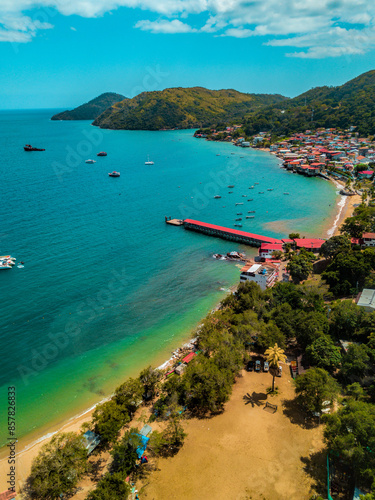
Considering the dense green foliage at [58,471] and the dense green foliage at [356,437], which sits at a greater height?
the dense green foliage at [356,437]

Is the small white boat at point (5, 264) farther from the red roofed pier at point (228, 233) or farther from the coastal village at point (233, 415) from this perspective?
the red roofed pier at point (228, 233)

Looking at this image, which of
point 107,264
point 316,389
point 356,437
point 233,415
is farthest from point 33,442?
point 107,264

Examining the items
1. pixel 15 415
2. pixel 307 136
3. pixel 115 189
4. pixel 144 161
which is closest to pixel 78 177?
pixel 115 189

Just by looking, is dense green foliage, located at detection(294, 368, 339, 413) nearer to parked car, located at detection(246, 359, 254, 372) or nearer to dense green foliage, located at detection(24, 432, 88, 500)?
parked car, located at detection(246, 359, 254, 372)


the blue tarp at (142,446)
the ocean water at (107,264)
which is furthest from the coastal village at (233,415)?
the ocean water at (107,264)

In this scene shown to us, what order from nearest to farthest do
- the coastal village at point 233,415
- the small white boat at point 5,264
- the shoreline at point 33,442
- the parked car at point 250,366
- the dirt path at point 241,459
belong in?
1. the dirt path at point 241,459
2. the coastal village at point 233,415
3. the shoreline at point 33,442
4. the parked car at point 250,366
5. the small white boat at point 5,264

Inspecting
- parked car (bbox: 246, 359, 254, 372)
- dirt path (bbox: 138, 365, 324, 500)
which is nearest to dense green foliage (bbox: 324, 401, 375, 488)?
dirt path (bbox: 138, 365, 324, 500)
